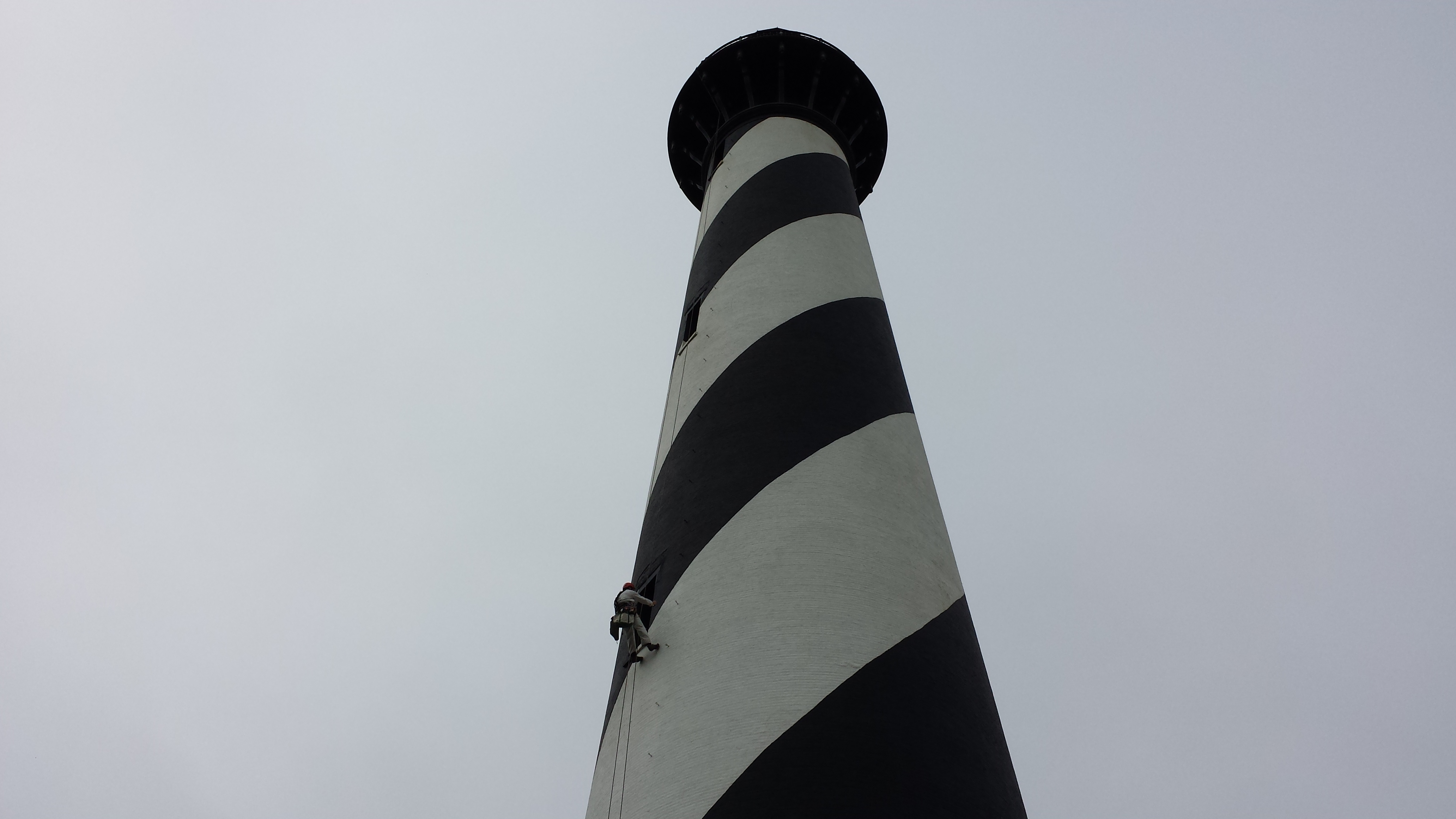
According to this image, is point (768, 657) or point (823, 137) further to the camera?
point (823, 137)

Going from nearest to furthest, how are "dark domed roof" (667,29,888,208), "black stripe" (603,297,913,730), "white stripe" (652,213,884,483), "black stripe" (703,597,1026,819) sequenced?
"black stripe" (703,597,1026,819) → "black stripe" (603,297,913,730) → "white stripe" (652,213,884,483) → "dark domed roof" (667,29,888,208)

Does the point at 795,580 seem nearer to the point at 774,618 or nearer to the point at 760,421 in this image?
the point at 774,618

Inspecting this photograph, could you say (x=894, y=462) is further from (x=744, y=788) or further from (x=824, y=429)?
(x=744, y=788)

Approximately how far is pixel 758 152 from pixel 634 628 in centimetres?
500

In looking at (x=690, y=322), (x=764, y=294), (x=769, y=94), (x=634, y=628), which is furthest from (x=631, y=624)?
(x=769, y=94)

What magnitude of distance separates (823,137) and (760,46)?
1120mm

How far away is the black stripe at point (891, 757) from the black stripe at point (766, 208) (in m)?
3.52

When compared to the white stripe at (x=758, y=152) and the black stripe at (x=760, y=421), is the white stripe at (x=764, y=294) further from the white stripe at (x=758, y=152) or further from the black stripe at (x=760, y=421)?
the white stripe at (x=758, y=152)

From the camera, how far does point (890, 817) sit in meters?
3.52

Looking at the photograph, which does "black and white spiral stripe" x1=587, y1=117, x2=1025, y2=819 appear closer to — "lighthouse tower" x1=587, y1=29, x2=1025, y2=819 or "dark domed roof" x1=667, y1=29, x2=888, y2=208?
"lighthouse tower" x1=587, y1=29, x2=1025, y2=819

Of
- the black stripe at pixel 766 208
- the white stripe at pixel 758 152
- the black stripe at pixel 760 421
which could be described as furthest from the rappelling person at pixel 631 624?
the white stripe at pixel 758 152

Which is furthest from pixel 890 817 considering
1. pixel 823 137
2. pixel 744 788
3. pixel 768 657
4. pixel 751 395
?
pixel 823 137

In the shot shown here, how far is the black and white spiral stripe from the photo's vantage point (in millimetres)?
3740

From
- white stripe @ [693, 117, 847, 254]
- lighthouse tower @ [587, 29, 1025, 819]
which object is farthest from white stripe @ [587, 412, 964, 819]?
white stripe @ [693, 117, 847, 254]
